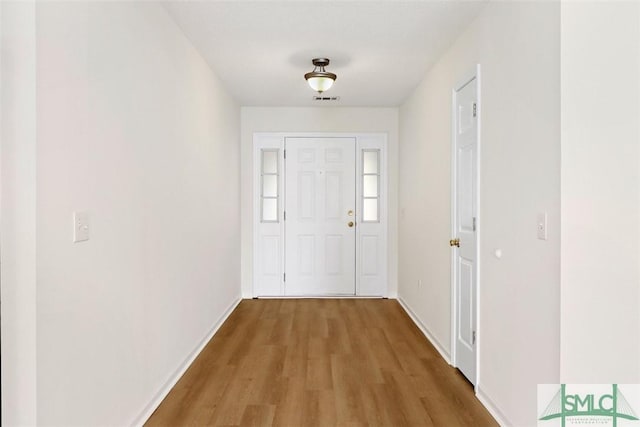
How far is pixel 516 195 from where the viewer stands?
7.25ft

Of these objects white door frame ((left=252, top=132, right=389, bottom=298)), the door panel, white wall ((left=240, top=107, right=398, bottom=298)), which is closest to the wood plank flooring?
the door panel

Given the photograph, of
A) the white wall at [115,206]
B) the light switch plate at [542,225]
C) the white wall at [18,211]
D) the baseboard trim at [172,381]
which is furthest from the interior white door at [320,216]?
the white wall at [18,211]

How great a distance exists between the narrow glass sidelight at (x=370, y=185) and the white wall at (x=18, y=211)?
4.46 metres

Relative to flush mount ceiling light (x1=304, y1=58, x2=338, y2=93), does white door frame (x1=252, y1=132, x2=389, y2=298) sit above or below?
below

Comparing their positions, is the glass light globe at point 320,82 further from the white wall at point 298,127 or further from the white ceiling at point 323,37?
the white wall at point 298,127

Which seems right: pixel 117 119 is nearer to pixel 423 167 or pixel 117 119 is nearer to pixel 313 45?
pixel 313 45

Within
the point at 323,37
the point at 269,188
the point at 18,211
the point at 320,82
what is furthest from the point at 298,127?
the point at 18,211

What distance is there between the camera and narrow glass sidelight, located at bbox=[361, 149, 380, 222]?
223 inches

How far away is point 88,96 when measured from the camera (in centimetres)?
183

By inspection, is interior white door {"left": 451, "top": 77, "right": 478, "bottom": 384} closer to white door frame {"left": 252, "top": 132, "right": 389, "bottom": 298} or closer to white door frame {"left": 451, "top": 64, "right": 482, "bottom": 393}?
white door frame {"left": 451, "top": 64, "right": 482, "bottom": 393}

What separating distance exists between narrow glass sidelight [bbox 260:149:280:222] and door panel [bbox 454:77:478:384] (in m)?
2.91

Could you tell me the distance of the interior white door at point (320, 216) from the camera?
18.4 ft
